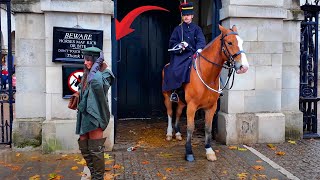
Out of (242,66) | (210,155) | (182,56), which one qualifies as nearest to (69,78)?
(182,56)

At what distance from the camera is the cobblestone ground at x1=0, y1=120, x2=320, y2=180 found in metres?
5.54

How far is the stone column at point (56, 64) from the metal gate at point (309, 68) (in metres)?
4.61

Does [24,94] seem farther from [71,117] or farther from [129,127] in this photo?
[129,127]

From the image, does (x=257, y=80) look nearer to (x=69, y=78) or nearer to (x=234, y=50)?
(x=234, y=50)

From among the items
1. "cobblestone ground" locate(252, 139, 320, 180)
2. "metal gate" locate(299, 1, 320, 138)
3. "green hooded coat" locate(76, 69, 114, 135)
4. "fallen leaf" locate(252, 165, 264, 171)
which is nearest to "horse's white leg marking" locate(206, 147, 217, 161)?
"fallen leaf" locate(252, 165, 264, 171)

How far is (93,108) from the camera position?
176 inches

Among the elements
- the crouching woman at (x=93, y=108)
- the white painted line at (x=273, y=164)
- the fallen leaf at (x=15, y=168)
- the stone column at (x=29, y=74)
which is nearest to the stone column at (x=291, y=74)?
the white painted line at (x=273, y=164)

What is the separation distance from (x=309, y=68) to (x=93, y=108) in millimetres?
5960

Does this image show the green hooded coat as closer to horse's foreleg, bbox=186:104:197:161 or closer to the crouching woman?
the crouching woman

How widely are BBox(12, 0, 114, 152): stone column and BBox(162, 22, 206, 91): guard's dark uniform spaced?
1266 millimetres

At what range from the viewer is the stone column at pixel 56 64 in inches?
263

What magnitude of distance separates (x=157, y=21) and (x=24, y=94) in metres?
4.73

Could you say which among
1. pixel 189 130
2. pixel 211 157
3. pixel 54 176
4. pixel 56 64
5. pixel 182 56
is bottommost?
pixel 54 176

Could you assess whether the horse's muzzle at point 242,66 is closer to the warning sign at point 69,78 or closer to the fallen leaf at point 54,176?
A: the warning sign at point 69,78
